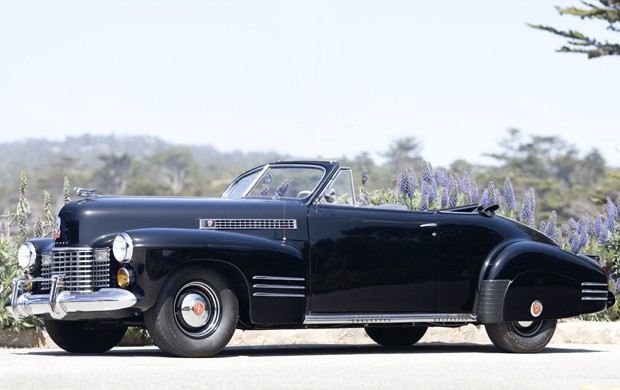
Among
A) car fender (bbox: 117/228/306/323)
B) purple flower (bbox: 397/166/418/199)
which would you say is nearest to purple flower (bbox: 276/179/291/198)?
car fender (bbox: 117/228/306/323)

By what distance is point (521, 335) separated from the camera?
11477 millimetres

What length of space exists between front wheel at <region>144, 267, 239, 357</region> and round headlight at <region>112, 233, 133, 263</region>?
15.0 inches

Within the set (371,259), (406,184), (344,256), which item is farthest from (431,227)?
(406,184)

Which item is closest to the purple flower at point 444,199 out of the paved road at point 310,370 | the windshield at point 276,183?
the windshield at point 276,183

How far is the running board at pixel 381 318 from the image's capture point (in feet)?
34.0

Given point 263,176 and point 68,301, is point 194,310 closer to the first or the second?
point 68,301

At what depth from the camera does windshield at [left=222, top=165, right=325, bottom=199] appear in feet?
36.4

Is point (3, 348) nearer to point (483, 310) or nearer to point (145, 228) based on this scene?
point (145, 228)

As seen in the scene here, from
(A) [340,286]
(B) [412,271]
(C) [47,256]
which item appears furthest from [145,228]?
(B) [412,271]

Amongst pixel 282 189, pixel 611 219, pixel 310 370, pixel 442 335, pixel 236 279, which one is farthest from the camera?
pixel 611 219

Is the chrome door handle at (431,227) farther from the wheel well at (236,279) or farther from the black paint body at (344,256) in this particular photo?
the wheel well at (236,279)

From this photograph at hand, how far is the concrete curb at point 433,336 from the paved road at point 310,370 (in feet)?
4.56

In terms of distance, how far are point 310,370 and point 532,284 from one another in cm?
321

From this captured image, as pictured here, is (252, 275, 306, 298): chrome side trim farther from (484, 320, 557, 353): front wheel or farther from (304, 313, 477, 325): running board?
(484, 320, 557, 353): front wheel
